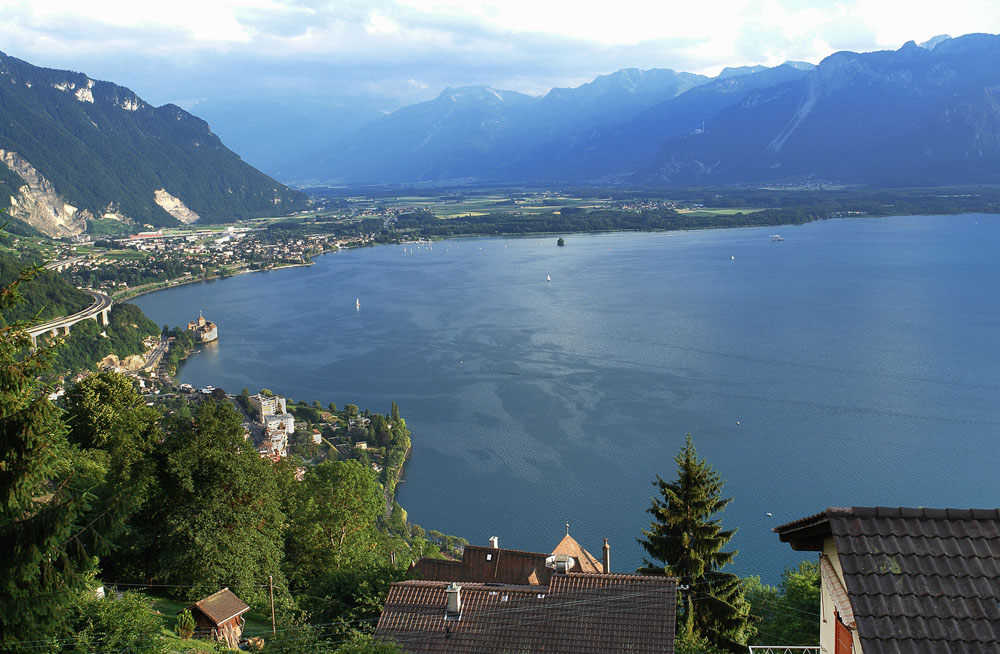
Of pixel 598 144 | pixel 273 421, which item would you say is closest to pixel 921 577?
pixel 273 421

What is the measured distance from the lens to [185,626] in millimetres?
4605

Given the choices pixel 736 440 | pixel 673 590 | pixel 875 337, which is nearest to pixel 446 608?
pixel 673 590

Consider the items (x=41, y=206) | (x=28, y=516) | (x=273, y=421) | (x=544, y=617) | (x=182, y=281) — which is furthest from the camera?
(x=41, y=206)

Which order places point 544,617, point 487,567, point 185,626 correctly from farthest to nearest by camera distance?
point 487,567
point 185,626
point 544,617

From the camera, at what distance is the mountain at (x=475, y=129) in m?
147

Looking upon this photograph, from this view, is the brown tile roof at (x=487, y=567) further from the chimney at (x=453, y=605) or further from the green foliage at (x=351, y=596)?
the chimney at (x=453, y=605)

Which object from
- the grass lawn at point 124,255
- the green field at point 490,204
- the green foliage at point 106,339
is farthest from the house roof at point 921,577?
the green field at point 490,204

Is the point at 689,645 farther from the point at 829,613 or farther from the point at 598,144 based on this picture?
the point at 598,144

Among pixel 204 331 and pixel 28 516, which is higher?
pixel 28 516

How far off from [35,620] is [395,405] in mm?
13776

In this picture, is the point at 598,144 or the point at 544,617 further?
the point at 598,144

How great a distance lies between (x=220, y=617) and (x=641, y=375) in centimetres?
1484

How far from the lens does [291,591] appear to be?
644cm

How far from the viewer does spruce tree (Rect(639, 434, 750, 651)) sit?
557cm
